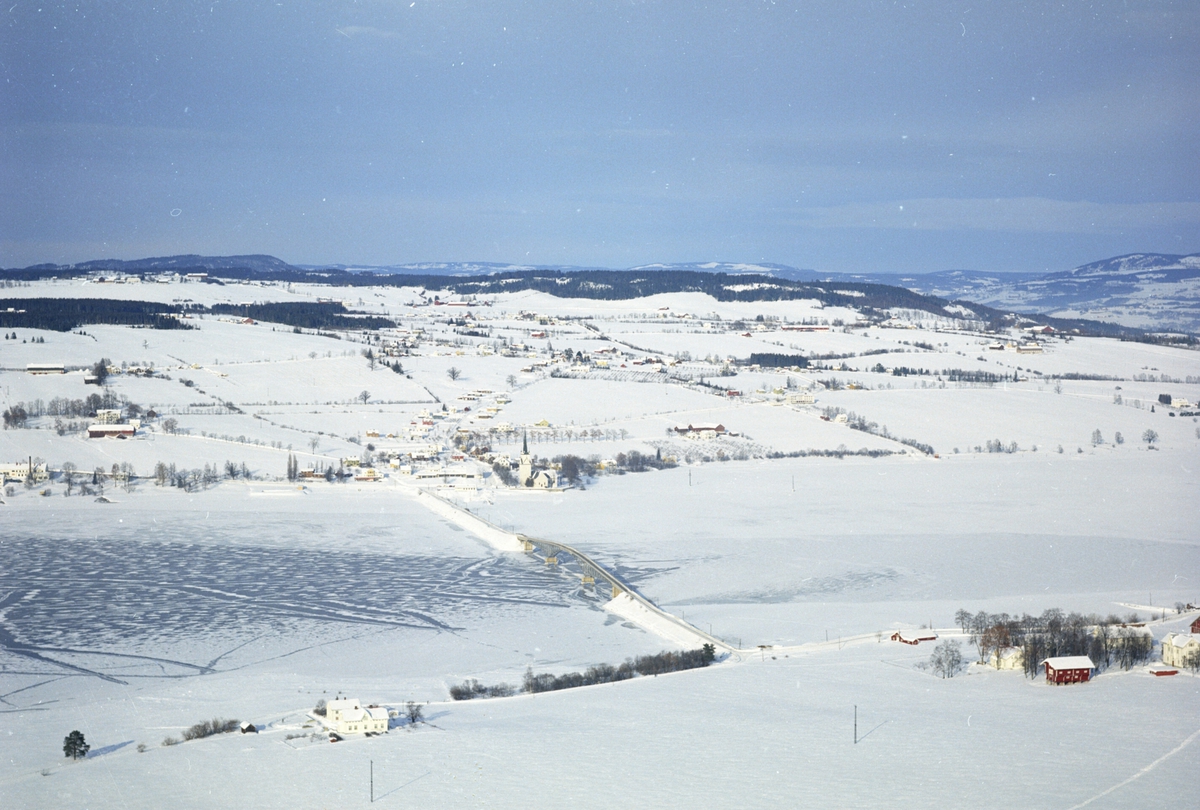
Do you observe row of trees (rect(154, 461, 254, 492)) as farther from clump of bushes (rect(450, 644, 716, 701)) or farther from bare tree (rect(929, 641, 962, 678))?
bare tree (rect(929, 641, 962, 678))

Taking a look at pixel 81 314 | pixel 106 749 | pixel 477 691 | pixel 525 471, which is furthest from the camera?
pixel 81 314

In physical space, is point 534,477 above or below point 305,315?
below

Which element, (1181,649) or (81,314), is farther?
(81,314)

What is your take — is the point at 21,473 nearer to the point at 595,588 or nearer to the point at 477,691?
the point at 595,588

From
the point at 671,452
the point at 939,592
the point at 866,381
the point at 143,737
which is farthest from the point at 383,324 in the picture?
the point at 143,737

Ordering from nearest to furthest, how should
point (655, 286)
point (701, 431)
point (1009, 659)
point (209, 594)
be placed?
point (1009, 659) → point (209, 594) → point (701, 431) → point (655, 286)

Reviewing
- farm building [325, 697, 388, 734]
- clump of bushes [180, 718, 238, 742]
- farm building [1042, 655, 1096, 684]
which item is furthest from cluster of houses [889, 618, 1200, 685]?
clump of bushes [180, 718, 238, 742]

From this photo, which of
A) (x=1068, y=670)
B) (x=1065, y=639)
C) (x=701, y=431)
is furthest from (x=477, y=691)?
(x=701, y=431)

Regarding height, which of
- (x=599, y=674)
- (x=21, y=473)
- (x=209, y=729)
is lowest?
(x=599, y=674)
